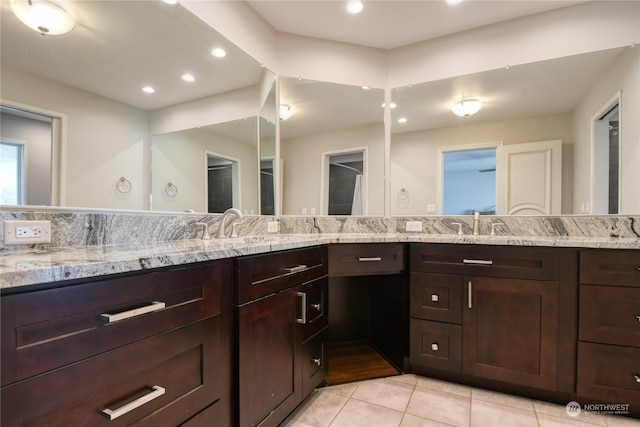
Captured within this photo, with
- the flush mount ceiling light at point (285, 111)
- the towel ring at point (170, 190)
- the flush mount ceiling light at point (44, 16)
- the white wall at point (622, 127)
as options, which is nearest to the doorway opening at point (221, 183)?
the towel ring at point (170, 190)

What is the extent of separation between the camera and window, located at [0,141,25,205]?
3.31 ft

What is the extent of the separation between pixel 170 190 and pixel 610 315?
7.88 feet

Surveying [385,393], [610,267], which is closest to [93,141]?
[385,393]

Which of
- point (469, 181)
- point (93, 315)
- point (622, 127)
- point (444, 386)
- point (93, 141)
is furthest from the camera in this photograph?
point (469, 181)

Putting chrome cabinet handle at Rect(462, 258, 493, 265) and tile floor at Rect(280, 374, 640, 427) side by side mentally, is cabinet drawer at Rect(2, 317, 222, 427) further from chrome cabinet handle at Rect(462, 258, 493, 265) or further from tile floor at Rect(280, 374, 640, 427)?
chrome cabinet handle at Rect(462, 258, 493, 265)

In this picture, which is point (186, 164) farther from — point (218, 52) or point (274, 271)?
point (274, 271)

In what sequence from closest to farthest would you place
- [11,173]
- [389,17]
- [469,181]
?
[11,173], [389,17], [469,181]

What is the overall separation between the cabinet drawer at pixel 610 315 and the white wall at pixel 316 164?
1382 millimetres

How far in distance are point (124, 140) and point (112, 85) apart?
0.79ft

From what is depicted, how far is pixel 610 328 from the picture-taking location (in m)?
1.54

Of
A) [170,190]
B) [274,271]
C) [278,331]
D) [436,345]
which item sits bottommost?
[436,345]

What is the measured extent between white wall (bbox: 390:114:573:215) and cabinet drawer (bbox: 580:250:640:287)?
99cm

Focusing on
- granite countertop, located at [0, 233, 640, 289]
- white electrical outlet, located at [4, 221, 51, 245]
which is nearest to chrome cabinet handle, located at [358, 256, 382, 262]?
granite countertop, located at [0, 233, 640, 289]

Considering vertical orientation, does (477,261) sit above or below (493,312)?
above
